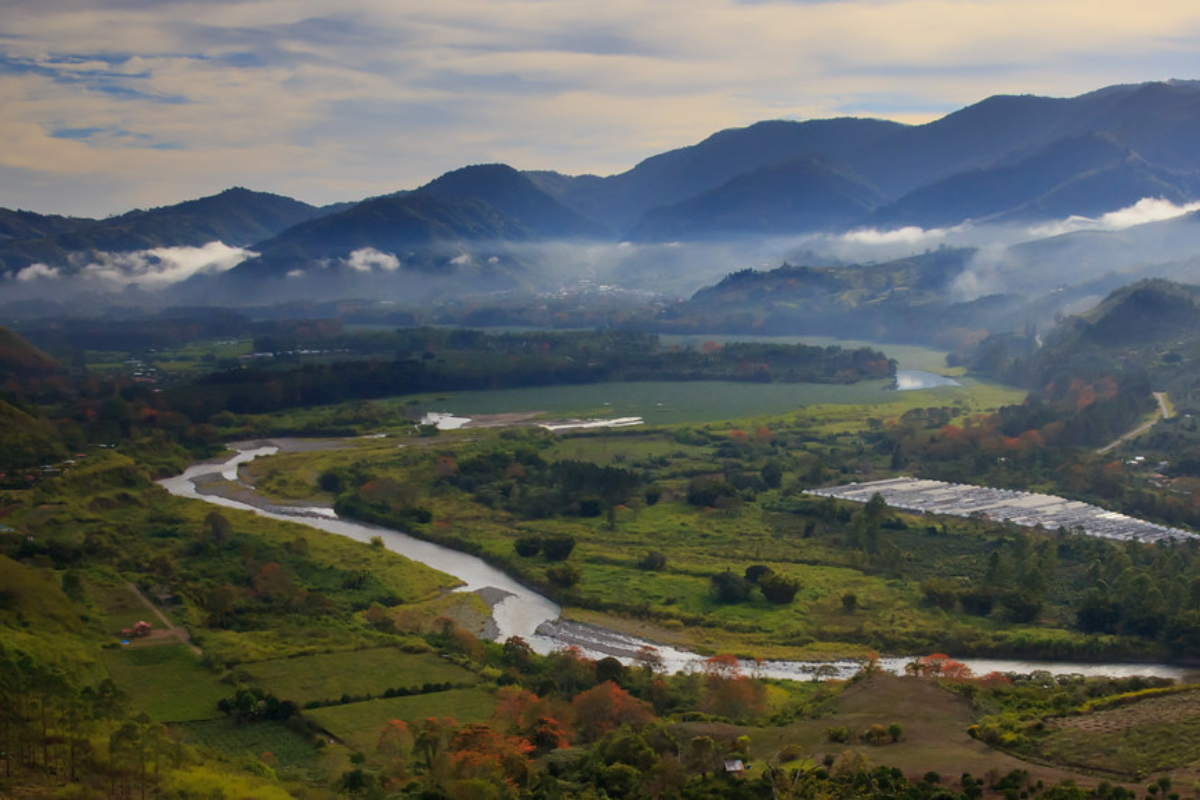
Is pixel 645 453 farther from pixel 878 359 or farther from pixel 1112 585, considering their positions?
pixel 878 359

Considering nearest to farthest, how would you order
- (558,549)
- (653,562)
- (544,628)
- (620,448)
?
(544,628) → (653,562) → (558,549) → (620,448)

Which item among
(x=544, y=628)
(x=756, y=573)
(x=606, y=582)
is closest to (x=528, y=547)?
(x=606, y=582)

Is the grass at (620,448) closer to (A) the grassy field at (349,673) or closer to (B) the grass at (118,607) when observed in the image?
(B) the grass at (118,607)

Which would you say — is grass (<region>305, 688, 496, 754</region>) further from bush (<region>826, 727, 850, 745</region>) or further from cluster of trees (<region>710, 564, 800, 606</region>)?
cluster of trees (<region>710, 564, 800, 606</region>)

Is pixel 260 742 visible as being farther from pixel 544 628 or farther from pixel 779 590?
pixel 779 590

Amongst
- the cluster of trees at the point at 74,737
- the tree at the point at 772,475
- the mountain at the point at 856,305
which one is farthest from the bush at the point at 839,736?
the mountain at the point at 856,305

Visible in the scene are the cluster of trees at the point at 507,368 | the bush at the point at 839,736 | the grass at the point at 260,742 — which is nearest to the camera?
the bush at the point at 839,736
